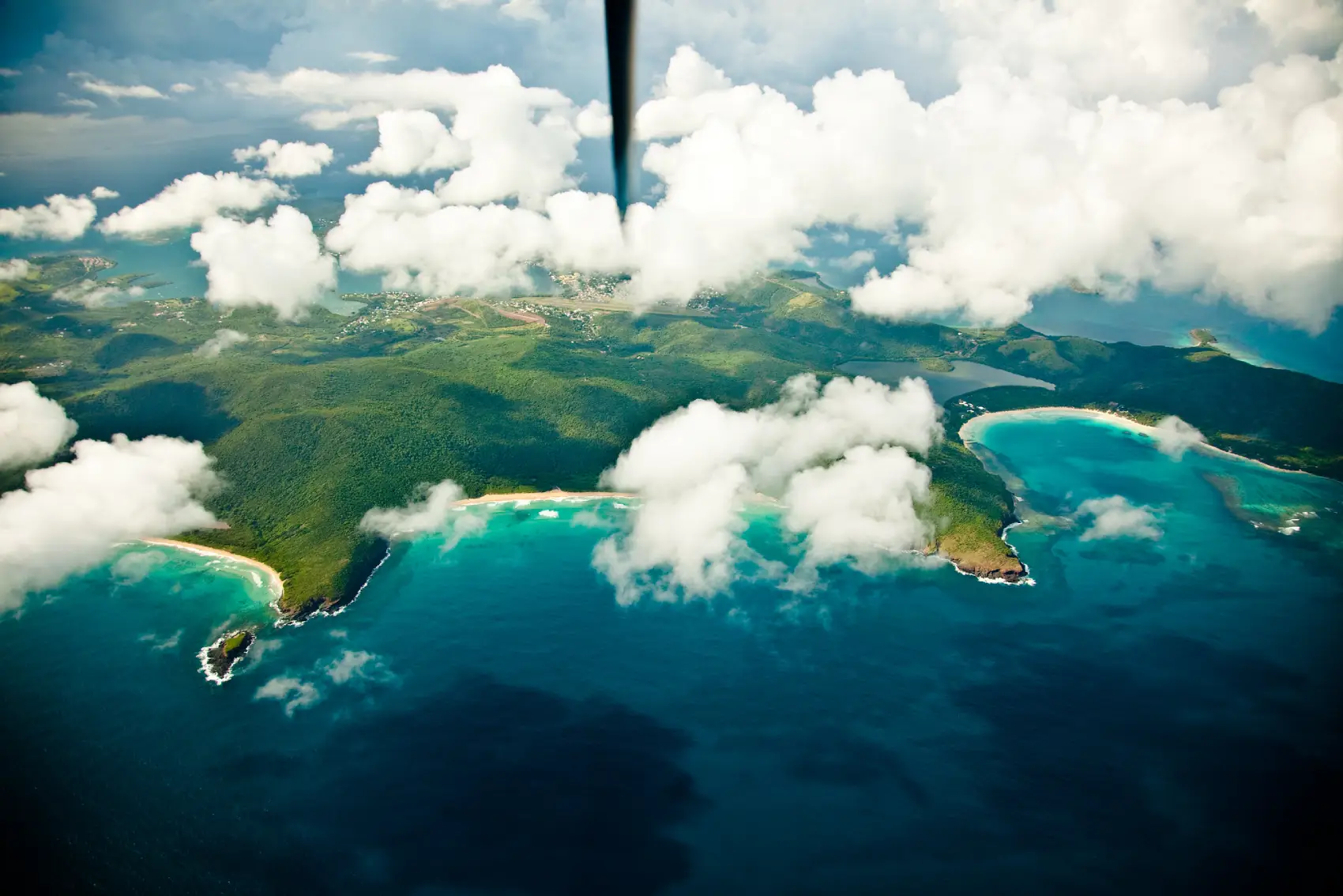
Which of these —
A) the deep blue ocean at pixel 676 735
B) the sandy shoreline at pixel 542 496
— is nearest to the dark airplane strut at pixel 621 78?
the deep blue ocean at pixel 676 735

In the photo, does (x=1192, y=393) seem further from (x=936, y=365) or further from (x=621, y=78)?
(x=621, y=78)

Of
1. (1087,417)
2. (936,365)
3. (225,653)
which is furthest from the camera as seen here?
(936,365)

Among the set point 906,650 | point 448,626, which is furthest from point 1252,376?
point 448,626

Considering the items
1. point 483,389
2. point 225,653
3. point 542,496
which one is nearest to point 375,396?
point 483,389

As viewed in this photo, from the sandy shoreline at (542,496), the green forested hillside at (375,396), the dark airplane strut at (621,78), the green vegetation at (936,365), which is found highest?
the dark airplane strut at (621,78)

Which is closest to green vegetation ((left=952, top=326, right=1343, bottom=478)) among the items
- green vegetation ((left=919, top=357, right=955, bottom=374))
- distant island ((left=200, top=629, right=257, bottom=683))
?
green vegetation ((left=919, top=357, right=955, bottom=374))

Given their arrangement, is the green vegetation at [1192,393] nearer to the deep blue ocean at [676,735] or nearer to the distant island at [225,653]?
the deep blue ocean at [676,735]
